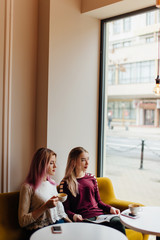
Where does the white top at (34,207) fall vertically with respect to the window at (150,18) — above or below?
below

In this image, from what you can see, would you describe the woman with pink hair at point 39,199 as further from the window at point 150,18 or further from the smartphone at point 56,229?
the window at point 150,18

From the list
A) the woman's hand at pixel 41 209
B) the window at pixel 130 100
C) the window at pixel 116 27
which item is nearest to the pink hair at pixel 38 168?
the woman's hand at pixel 41 209

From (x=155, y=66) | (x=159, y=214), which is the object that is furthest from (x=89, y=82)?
(x=159, y=214)

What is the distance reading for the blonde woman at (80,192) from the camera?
8.50 feet

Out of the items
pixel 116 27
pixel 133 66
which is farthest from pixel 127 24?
pixel 133 66

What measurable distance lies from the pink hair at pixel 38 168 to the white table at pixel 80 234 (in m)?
0.46

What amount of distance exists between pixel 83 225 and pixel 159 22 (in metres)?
2.29

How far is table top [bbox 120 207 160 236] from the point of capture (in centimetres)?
201

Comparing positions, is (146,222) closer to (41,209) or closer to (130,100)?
(41,209)

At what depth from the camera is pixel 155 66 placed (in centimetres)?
332

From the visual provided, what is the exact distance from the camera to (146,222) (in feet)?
7.00

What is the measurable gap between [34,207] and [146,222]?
88 cm

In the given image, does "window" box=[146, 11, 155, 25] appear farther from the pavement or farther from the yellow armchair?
the yellow armchair

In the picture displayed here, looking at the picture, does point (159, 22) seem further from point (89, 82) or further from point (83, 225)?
point (83, 225)
